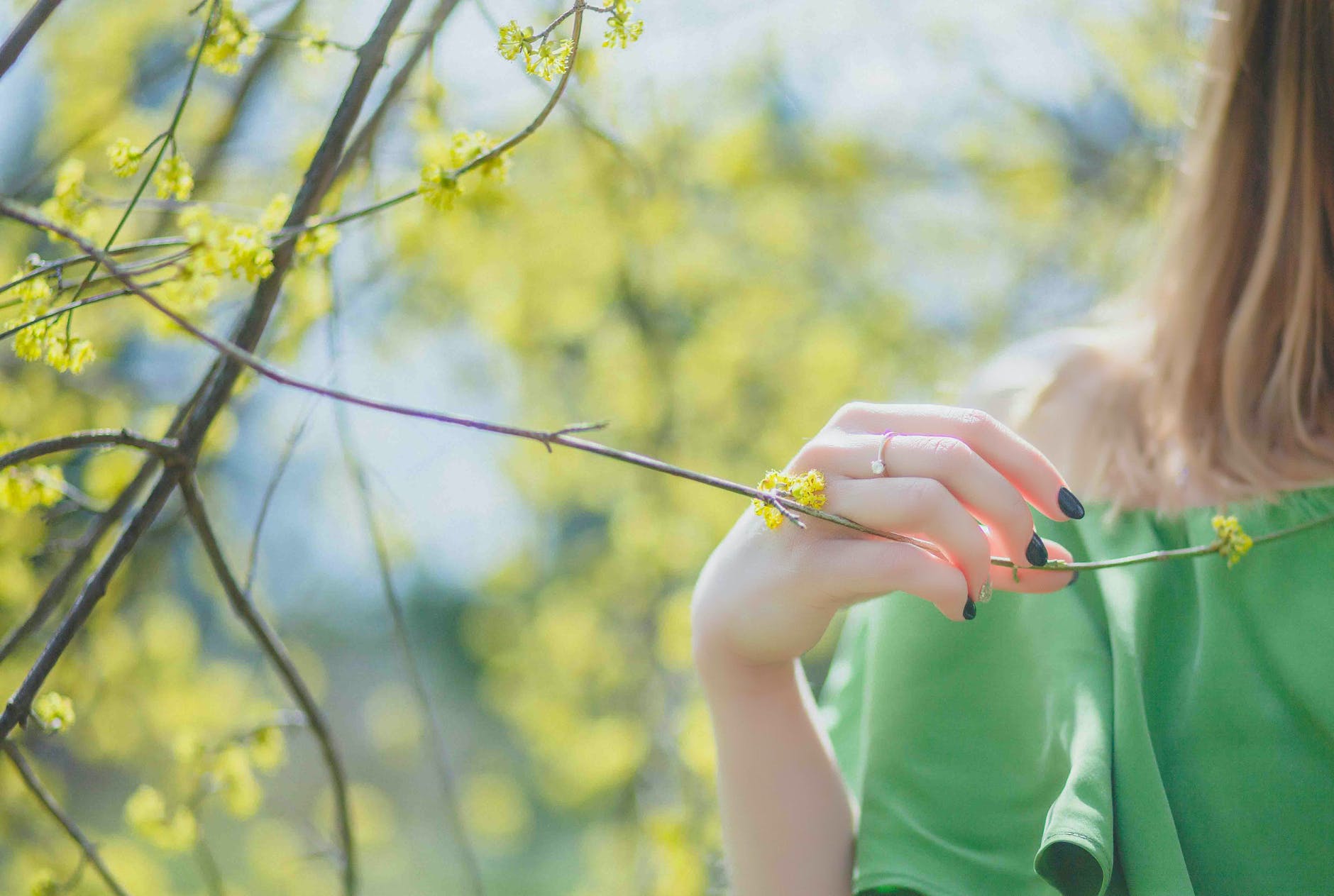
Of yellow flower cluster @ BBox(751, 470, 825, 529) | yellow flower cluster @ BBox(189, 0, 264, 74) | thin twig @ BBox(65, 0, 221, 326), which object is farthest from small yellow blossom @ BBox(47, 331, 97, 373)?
yellow flower cluster @ BBox(751, 470, 825, 529)

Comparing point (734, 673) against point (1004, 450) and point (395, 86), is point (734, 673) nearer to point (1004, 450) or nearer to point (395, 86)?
point (1004, 450)

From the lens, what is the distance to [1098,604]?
94cm

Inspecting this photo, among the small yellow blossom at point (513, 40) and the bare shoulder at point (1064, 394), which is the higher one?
the bare shoulder at point (1064, 394)

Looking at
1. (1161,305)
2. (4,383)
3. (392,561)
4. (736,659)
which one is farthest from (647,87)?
(392,561)

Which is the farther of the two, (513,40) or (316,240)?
(316,240)

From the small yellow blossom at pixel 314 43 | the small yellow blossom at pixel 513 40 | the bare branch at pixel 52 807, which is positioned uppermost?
the small yellow blossom at pixel 314 43

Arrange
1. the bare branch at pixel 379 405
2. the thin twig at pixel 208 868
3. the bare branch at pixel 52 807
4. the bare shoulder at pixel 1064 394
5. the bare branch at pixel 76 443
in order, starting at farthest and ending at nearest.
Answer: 1. the bare shoulder at pixel 1064 394
2. the thin twig at pixel 208 868
3. the bare branch at pixel 52 807
4. the bare branch at pixel 76 443
5. the bare branch at pixel 379 405

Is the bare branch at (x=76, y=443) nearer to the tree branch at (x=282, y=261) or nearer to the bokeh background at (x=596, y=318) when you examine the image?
the tree branch at (x=282, y=261)

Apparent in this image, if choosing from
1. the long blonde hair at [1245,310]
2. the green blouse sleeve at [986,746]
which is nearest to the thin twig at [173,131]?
the green blouse sleeve at [986,746]

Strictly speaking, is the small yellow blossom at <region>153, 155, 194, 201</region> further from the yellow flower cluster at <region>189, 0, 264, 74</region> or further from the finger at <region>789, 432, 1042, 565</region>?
the finger at <region>789, 432, 1042, 565</region>

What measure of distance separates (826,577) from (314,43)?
0.60 m

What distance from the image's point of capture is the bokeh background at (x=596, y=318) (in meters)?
1.76

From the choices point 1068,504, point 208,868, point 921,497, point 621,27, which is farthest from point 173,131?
point 208,868

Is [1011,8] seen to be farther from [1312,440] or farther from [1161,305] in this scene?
→ [1312,440]
